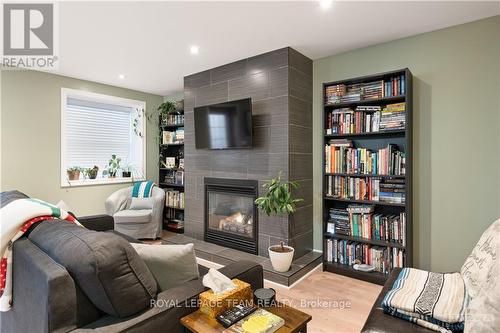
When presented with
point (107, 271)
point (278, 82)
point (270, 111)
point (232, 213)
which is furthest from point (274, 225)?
point (107, 271)

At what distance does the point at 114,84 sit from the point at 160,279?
3963mm

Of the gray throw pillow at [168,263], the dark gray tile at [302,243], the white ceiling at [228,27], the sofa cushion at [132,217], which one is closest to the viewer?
the gray throw pillow at [168,263]

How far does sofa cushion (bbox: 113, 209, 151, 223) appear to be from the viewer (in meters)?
3.92

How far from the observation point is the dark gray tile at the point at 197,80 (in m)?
3.76

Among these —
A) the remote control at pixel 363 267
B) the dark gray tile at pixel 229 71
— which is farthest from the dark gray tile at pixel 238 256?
the dark gray tile at pixel 229 71

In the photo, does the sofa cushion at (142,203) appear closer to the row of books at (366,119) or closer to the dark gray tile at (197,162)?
the dark gray tile at (197,162)

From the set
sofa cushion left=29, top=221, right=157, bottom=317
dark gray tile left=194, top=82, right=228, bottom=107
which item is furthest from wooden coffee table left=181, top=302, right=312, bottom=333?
dark gray tile left=194, top=82, right=228, bottom=107

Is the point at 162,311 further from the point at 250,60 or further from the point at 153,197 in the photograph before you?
the point at 153,197

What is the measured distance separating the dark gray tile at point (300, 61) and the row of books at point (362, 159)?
93cm

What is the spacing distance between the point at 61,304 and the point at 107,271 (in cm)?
20

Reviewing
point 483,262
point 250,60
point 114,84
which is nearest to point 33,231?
point 483,262

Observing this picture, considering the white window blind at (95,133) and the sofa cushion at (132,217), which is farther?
the white window blind at (95,133)

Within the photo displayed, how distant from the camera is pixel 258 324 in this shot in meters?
1.16

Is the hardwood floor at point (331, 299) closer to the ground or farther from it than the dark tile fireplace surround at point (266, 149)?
closer to the ground
